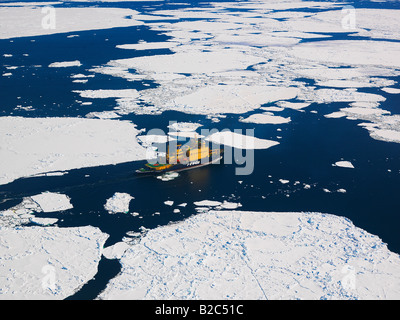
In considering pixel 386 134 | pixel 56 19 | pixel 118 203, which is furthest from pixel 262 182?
pixel 56 19

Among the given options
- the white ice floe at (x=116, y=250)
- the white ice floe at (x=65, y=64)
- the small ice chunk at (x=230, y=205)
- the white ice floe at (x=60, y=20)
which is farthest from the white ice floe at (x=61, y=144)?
the white ice floe at (x=60, y=20)

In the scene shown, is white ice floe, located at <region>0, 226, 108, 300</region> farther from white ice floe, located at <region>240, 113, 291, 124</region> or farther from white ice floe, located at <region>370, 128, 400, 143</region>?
white ice floe, located at <region>370, 128, 400, 143</region>

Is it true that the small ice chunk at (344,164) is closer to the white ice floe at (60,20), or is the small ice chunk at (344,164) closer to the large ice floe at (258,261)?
the large ice floe at (258,261)

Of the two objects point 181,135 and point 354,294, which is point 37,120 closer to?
point 181,135

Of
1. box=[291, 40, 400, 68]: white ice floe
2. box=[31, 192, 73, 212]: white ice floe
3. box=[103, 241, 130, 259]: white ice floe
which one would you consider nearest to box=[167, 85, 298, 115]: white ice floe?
box=[291, 40, 400, 68]: white ice floe

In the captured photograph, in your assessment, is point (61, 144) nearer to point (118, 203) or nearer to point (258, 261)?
point (118, 203)
